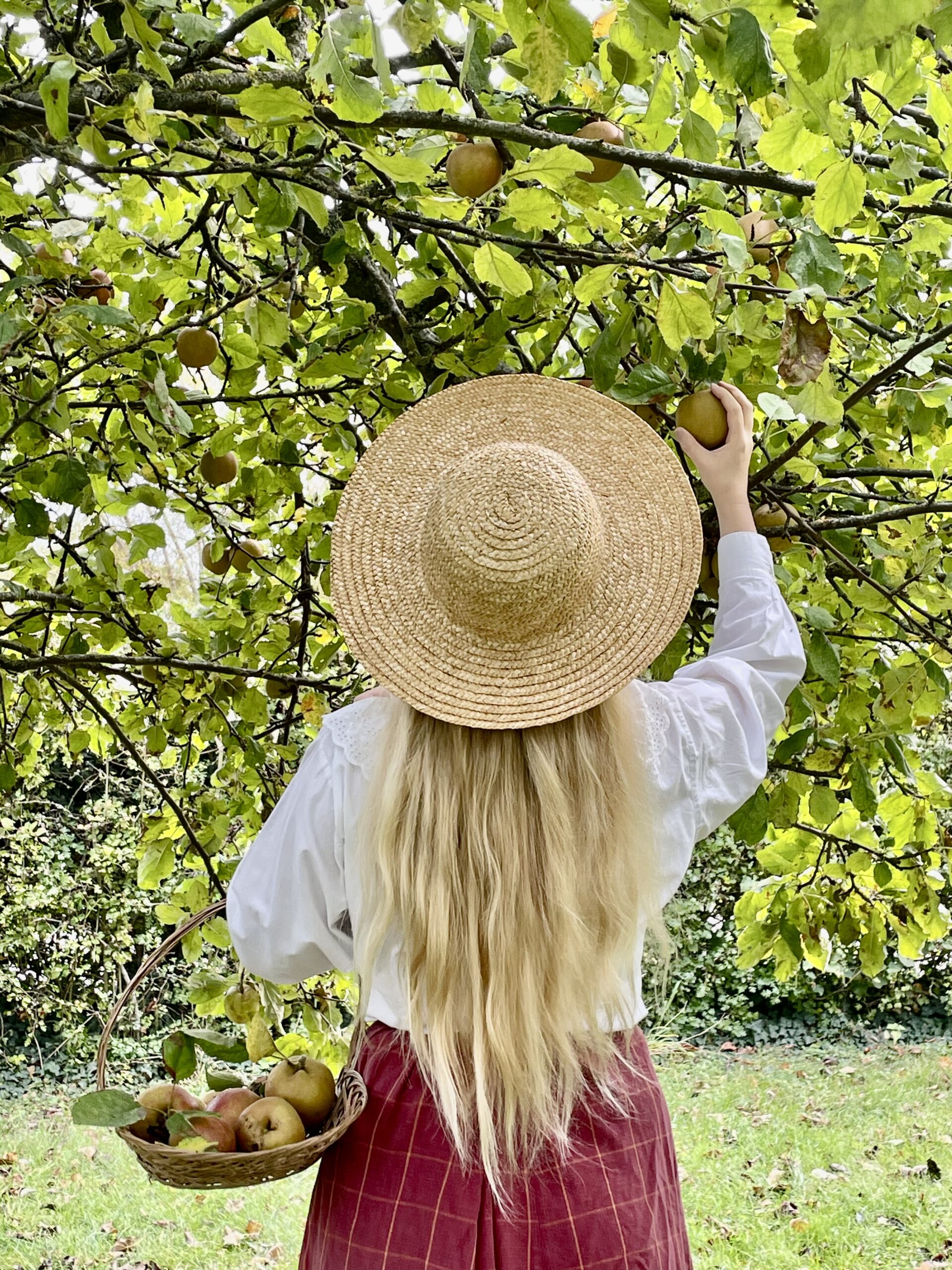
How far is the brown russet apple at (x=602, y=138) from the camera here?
1.55m

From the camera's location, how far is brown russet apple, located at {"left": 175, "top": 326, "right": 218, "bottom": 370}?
2141 mm

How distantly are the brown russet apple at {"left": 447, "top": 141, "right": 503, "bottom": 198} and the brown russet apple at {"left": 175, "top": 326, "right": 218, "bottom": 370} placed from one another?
71cm

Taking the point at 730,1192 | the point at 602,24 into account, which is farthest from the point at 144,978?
the point at 730,1192

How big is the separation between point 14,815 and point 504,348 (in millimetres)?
5320

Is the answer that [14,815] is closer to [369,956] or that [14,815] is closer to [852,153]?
[369,956]

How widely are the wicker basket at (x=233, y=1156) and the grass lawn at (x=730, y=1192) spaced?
335cm

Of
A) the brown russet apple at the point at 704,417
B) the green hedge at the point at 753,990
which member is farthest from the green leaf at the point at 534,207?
the green hedge at the point at 753,990

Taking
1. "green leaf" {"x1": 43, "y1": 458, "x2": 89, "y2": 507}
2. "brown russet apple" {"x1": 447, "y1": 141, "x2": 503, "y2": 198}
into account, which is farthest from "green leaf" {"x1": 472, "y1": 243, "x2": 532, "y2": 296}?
"green leaf" {"x1": 43, "y1": 458, "x2": 89, "y2": 507}

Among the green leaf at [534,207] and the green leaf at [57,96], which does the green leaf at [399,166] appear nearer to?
the green leaf at [534,207]

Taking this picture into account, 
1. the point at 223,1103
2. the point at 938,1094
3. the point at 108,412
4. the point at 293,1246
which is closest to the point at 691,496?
the point at 223,1103

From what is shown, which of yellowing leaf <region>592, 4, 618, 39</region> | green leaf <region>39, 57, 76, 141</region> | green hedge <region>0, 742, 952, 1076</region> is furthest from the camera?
green hedge <region>0, 742, 952, 1076</region>

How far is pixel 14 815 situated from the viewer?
6340 mm

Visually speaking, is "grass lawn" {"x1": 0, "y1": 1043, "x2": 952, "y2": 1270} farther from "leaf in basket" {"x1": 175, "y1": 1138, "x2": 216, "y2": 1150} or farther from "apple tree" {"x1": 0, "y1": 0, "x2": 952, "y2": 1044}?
"leaf in basket" {"x1": 175, "y1": 1138, "x2": 216, "y2": 1150}

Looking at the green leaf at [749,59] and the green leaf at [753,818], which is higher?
the green leaf at [749,59]
